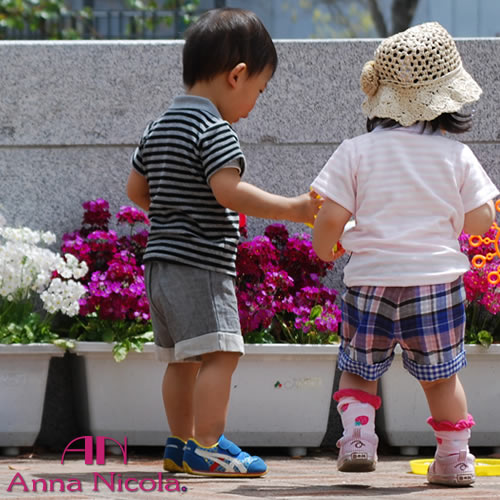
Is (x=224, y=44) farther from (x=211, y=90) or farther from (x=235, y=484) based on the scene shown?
(x=235, y=484)

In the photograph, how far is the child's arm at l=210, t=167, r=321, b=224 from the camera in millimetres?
3131

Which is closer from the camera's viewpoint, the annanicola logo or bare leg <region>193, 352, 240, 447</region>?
the annanicola logo

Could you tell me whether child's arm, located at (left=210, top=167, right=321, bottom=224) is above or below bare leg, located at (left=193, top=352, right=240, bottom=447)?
above

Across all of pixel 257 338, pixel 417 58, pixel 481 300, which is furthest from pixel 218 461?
pixel 481 300

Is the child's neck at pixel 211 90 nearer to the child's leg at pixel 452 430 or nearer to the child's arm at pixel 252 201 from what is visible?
the child's arm at pixel 252 201

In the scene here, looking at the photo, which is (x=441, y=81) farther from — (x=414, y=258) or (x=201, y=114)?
(x=201, y=114)

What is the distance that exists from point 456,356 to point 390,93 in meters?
0.82

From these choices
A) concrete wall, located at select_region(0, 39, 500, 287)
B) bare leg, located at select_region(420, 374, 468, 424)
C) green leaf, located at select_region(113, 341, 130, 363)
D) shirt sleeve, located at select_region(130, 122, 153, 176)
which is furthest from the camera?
concrete wall, located at select_region(0, 39, 500, 287)

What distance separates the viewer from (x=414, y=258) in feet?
9.73

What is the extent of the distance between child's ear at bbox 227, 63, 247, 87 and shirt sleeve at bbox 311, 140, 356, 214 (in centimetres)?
51

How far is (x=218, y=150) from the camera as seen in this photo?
10.4 ft

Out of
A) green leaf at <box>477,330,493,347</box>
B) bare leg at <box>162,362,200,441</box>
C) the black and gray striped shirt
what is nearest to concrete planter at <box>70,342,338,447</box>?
green leaf at <box>477,330,493,347</box>

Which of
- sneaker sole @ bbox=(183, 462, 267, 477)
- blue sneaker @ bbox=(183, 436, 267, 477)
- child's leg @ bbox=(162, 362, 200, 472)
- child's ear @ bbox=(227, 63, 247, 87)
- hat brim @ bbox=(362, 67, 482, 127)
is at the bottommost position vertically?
sneaker sole @ bbox=(183, 462, 267, 477)

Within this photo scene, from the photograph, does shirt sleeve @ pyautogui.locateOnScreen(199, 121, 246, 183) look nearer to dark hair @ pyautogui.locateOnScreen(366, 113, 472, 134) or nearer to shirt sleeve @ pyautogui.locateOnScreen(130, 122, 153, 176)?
shirt sleeve @ pyautogui.locateOnScreen(130, 122, 153, 176)
